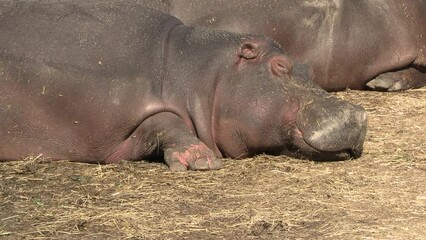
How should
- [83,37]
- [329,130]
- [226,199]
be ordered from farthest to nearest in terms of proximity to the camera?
1. [83,37]
2. [329,130]
3. [226,199]

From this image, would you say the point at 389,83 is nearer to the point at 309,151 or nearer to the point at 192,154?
the point at 309,151

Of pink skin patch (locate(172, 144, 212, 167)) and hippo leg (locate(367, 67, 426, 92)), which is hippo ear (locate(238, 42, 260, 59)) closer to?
pink skin patch (locate(172, 144, 212, 167))

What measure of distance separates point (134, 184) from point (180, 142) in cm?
57

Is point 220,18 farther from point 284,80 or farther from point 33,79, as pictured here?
point 33,79

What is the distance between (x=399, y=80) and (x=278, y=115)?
2610 mm

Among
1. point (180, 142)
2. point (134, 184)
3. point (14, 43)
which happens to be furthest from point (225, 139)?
point (14, 43)

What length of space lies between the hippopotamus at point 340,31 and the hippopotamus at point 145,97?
115cm

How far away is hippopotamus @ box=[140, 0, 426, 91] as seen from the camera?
26.7 feet

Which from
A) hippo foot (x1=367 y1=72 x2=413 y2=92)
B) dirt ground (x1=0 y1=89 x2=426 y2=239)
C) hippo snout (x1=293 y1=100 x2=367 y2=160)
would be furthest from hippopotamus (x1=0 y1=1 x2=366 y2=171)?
hippo foot (x1=367 y1=72 x2=413 y2=92)

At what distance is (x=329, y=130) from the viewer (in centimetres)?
662

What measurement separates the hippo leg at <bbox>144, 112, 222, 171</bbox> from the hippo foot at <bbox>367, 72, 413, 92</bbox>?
2.69 meters

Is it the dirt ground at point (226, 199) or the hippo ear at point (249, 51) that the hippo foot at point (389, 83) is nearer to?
the dirt ground at point (226, 199)

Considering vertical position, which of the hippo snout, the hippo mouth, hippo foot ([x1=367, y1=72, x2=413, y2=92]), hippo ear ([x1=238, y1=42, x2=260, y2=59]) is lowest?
hippo foot ([x1=367, y1=72, x2=413, y2=92])

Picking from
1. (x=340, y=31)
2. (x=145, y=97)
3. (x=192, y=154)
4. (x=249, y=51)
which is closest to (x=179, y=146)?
(x=192, y=154)
